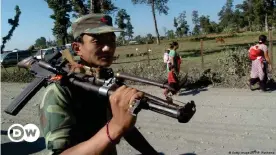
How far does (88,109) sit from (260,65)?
8726mm

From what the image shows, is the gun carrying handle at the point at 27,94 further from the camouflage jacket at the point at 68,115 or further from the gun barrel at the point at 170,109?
the gun barrel at the point at 170,109

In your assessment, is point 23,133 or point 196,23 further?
point 196,23

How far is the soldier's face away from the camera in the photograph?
5.74 ft

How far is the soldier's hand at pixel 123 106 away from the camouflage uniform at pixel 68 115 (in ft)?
0.36

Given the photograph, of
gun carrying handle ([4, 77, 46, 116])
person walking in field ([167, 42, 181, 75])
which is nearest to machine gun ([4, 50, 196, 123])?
gun carrying handle ([4, 77, 46, 116])

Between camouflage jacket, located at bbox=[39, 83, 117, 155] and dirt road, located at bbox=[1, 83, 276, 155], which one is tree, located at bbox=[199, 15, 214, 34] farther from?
camouflage jacket, located at bbox=[39, 83, 117, 155]

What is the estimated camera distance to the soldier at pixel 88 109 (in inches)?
48.4

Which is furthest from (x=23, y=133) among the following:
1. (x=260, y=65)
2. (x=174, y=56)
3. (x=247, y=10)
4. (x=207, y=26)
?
(x=247, y=10)

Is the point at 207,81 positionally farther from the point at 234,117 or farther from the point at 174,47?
the point at 234,117

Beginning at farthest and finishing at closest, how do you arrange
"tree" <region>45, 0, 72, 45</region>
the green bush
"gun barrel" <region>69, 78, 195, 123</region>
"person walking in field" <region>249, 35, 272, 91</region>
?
"tree" <region>45, 0, 72, 45</region>, the green bush, "person walking in field" <region>249, 35, 272, 91</region>, "gun barrel" <region>69, 78, 195, 123</region>

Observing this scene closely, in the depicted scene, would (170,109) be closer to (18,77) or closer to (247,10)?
(18,77)

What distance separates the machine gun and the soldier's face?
0.23 feet

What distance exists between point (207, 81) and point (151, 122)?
172 inches

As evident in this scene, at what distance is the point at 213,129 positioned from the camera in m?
6.20
